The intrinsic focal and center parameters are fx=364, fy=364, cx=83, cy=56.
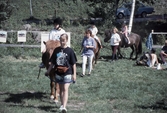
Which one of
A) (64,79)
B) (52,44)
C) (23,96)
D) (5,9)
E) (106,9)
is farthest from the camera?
(106,9)

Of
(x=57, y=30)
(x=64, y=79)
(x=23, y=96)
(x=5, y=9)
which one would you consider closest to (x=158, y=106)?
(x=64, y=79)

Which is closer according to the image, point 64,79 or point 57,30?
point 64,79

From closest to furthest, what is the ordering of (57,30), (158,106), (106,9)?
(158,106) → (57,30) → (106,9)

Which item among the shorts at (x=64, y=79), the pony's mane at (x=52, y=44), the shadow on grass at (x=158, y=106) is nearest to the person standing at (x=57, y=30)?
the pony's mane at (x=52, y=44)

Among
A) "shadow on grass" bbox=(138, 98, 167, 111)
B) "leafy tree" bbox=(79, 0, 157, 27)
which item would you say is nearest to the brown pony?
"shadow on grass" bbox=(138, 98, 167, 111)

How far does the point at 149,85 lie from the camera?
41.2 feet

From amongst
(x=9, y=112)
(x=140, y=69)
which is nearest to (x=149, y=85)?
(x=140, y=69)

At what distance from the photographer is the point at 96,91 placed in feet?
37.2

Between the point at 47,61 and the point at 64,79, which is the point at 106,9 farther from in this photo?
the point at 64,79

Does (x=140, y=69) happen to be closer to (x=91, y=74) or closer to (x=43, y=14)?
(x=91, y=74)

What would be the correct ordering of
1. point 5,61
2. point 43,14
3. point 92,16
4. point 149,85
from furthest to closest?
point 43,14, point 92,16, point 5,61, point 149,85

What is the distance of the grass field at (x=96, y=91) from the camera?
935 cm

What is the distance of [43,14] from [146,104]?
39.2 meters

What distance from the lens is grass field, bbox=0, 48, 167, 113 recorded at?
9.35 m
